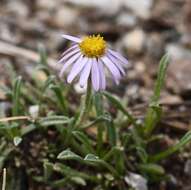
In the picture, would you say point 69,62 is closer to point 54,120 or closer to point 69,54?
point 69,54

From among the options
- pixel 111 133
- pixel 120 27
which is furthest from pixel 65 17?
pixel 111 133

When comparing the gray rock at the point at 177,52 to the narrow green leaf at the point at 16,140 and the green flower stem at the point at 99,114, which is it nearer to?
the green flower stem at the point at 99,114

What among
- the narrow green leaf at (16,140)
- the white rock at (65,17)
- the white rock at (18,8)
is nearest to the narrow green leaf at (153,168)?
the narrow green leaf at (16,140)

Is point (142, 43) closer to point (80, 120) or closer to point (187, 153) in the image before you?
point (187, 153)

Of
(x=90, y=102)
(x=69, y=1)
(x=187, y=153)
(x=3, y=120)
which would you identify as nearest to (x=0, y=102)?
(x=3, y=120)

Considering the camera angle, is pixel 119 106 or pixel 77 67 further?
pixel 119 106
